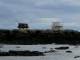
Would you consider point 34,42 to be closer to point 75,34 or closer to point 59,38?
point 59,38

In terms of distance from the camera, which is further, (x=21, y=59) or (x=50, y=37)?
(x=50, y=37)

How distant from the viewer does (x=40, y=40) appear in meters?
75.5

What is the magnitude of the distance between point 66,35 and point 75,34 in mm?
3402

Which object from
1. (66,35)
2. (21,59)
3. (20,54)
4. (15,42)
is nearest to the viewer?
(21,59)

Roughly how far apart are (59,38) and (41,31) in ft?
26.0

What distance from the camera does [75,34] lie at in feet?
262

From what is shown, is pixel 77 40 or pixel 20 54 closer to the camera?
pixel 20 54

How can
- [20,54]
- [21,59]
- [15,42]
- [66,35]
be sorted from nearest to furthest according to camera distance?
[21,59] → [20,54] → [15,42] → [66,35]

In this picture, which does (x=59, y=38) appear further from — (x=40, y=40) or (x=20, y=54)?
(x=20, y=54)

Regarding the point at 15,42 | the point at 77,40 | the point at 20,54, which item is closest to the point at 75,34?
the point at 77,40

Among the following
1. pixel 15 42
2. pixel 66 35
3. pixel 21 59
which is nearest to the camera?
pixel 21 59

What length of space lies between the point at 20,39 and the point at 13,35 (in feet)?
13.0

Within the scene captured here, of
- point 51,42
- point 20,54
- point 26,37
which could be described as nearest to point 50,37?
point 51,42

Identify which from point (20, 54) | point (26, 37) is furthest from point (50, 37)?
point (20, 54)
